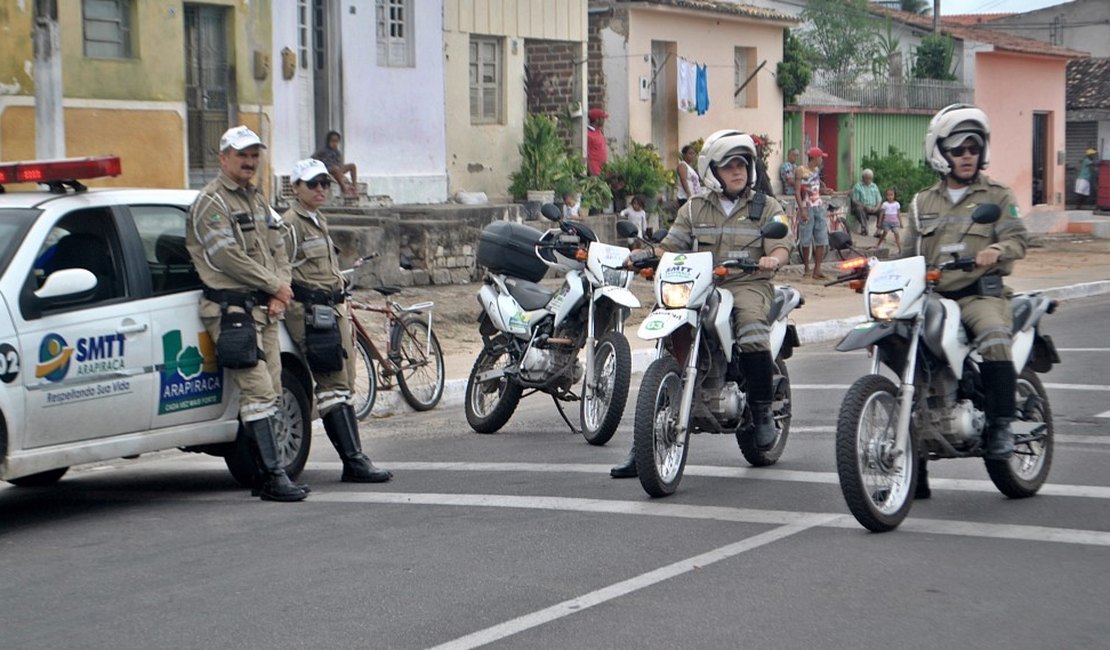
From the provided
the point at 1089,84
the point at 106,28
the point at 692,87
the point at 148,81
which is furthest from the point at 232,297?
the point at 1089,84

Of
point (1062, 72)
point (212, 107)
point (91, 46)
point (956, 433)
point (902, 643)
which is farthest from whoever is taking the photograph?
point (1062, 72)

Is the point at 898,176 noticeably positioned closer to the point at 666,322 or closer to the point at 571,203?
the point at 571,203

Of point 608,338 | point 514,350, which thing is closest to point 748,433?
point 608,338

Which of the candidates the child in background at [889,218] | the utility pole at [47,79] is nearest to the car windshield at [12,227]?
the utility pole at [47,79]

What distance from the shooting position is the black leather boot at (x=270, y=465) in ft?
27.4

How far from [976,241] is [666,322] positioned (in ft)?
5.31

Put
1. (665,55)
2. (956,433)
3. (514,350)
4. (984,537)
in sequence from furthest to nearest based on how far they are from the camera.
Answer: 1. (665,55)
2. (514,350)
3. (956,433)
4. (984,537)

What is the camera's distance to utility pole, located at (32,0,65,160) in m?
14.4

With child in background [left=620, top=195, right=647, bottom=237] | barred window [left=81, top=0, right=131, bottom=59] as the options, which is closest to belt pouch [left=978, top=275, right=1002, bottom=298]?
barred window [left=81, top=0, right=131, bottom=59]

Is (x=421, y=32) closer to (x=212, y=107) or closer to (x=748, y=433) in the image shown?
(x=212, y=107)

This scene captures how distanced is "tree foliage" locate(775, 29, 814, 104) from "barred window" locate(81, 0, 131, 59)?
17.2 meters

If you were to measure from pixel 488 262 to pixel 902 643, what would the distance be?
6.18m

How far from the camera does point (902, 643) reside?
5.43 meters

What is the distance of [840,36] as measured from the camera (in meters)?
42.5
